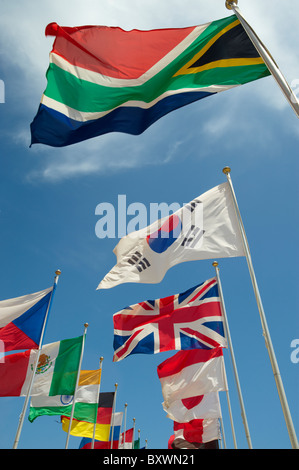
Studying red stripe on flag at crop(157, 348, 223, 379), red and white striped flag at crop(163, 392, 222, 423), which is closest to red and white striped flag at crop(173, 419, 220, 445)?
red and white striped flag at crop(163, 392, 222, 423)

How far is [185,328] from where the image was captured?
12523mm

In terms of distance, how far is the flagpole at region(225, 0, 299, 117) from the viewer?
486cm

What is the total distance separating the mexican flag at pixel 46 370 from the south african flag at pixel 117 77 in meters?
11.5

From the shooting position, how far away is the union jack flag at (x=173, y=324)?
40.1 feet

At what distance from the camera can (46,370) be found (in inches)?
675

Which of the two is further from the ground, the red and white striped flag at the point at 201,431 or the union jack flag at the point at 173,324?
the union jack flag at the point at 173,324

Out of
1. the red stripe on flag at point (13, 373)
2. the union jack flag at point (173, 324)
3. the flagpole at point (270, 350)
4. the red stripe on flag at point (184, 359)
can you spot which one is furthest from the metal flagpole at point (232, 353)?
the red stripe on flag at point (13, 373)

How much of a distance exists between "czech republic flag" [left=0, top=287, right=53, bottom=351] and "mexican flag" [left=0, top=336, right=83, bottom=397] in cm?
161

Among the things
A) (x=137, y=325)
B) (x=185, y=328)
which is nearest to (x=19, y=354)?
(x=137, y=325)

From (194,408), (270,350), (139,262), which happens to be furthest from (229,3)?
(194,408)

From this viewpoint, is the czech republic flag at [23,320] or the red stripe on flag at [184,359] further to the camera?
the czech republic flag at [23,320]

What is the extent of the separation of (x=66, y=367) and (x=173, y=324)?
285 inches

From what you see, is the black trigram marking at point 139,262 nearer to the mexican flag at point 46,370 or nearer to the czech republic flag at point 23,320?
the czech republic flag at point 23,320
